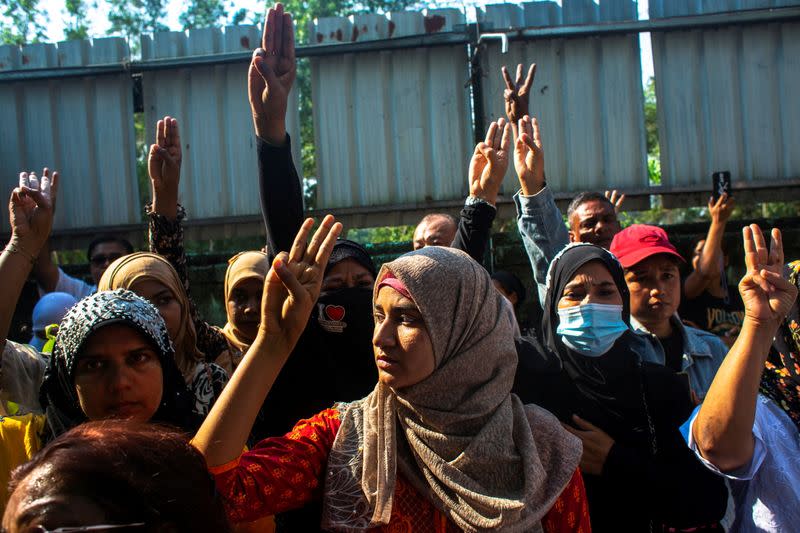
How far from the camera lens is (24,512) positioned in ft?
3.89

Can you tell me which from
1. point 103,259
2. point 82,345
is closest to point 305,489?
point 82,345

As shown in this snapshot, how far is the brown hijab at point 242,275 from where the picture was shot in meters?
3.32

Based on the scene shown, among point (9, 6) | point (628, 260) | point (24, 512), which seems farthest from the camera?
point (9, 6)

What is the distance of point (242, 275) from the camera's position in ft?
11.1

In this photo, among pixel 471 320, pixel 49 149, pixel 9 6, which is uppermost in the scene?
pixel 9 6

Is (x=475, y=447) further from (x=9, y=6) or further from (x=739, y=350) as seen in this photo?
(x=9, y=6)

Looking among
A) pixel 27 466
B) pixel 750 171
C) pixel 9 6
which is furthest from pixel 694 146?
pixel 9 6

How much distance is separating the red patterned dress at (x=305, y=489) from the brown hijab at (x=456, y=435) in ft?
0.13

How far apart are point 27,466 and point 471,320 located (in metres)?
1.17

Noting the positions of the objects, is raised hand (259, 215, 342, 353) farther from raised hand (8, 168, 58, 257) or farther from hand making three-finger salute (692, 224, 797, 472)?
raised hand (8, 168, 58, 257)

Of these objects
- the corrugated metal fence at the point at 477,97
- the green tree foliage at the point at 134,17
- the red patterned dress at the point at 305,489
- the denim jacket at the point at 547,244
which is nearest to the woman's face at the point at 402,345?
the red patterned dress at the point at 305,489

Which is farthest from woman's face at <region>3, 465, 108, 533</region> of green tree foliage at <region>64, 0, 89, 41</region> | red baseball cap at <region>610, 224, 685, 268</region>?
green tree foliage at <region>64, 0, 89, 41</region>

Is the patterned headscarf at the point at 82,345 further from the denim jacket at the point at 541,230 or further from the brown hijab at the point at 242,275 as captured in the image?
the denim jacket at the point at 541,230

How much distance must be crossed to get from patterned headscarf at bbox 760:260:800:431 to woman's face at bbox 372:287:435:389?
4.14 feet
